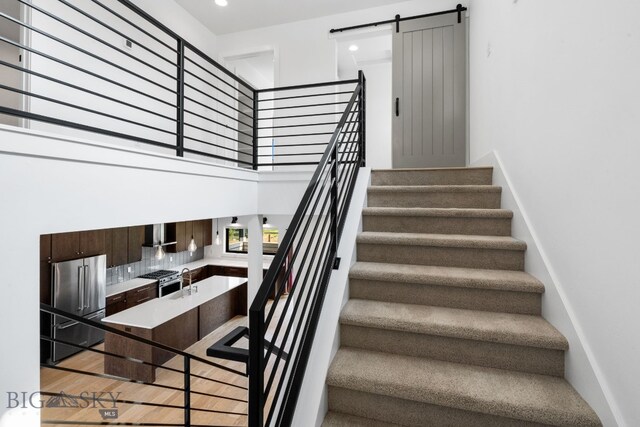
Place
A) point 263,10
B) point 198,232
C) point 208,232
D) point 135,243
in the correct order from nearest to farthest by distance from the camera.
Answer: point 263,10 → point 135,243 → point 198,232 → point 208,232

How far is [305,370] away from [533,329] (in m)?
1.05

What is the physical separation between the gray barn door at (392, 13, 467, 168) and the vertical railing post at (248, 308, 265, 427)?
11.8ft

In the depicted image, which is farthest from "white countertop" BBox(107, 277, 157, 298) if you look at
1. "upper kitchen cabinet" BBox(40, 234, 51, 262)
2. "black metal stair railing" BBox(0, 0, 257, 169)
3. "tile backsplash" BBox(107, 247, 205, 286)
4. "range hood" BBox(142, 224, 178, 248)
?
"black metal stair railing" BBox(0, 0, 257, 169)

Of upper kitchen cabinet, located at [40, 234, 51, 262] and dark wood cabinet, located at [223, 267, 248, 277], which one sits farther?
dark wood cabinet, located at [223, 267, 248, 277]

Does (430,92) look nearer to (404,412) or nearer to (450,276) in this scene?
(450,276)

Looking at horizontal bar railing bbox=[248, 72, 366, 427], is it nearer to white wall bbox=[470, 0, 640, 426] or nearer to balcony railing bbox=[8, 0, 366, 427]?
balcony railing bbox=[8, 0, 366, 427]

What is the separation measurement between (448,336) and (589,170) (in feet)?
3.01

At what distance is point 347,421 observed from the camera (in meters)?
1.34

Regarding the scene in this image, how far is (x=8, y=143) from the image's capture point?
1248 mm

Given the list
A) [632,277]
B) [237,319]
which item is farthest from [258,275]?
[237,319]

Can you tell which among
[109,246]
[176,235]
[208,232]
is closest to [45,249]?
[109,246]

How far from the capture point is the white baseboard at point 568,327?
113 centimetres

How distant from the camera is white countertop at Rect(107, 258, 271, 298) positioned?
18.4ft

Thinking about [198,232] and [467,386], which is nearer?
[467,386]
